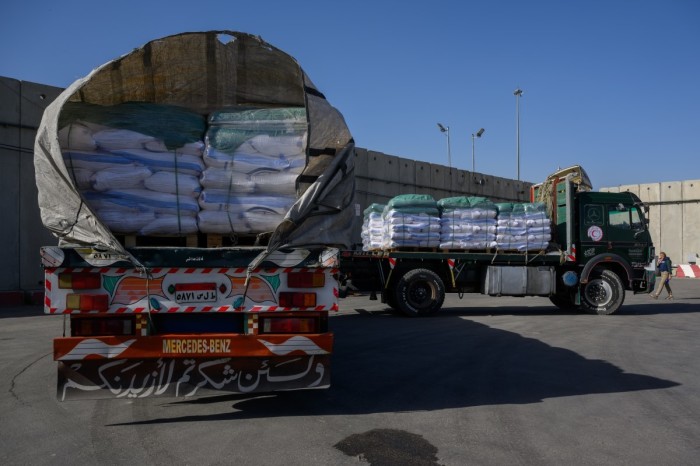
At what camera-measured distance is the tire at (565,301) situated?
1500 centimetres

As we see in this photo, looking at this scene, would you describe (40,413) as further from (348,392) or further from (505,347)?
(505,347)

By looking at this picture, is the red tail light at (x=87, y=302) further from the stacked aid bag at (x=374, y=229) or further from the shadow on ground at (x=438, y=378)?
the stacked aid bag at (x=374, y=229)

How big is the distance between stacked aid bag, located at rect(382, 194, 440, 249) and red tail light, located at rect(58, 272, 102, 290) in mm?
9588

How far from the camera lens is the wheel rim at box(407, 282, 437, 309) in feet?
45.5

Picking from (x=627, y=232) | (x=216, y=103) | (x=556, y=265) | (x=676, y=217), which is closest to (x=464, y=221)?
(x=556, y=265)

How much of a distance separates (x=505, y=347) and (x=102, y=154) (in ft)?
22.1

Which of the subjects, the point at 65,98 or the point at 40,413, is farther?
the point at 40,413

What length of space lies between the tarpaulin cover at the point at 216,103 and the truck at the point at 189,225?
0.05ft

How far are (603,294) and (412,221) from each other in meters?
5.43

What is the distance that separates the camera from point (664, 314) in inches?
596

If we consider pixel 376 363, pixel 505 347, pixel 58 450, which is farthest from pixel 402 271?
pixel 58 450

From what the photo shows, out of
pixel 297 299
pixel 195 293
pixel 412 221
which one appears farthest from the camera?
pixel 412 221

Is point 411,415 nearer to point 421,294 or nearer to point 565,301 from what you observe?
point 421,294

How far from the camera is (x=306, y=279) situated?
506 centimetres
